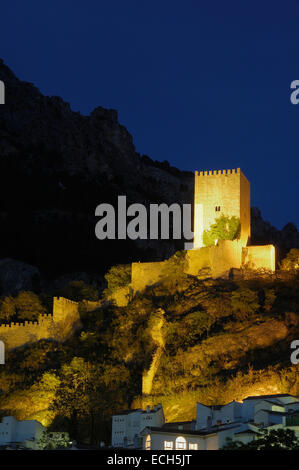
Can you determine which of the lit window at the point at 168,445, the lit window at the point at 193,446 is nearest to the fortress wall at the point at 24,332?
the lit window at the point at 168,445

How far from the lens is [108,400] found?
159 feet

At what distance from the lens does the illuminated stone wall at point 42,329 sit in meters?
55.5

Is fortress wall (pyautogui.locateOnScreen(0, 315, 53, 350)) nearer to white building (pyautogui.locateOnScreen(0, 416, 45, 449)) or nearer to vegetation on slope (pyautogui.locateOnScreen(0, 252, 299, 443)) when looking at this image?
vegetation on slope (pyautogui.locateOnScreen(0, 252, 299, 443))

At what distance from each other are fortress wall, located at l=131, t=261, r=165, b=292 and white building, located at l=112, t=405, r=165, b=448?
1547 centimetres

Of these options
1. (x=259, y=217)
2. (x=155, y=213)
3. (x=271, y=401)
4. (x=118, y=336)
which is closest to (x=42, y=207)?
(x=155, y=213)

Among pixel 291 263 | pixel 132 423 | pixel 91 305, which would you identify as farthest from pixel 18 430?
pixel 291 263

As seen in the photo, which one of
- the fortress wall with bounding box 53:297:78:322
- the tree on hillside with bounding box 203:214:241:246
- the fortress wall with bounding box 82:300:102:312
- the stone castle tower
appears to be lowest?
the fortress wall with bounding box 53:297:78:322

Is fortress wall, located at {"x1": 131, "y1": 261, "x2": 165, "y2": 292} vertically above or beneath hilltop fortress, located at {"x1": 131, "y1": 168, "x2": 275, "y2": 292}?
beneath

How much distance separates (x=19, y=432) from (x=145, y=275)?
56.6 feet

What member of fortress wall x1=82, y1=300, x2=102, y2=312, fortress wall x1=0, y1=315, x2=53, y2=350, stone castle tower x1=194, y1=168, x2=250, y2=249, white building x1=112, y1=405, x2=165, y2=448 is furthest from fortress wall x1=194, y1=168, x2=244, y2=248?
white building x1=112, y1=405, x2=165, y2=448

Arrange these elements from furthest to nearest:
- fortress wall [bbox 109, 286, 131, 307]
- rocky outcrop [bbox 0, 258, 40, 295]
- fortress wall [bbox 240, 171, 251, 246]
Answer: rocky outcrop [bbox 0, 258, 40, 295] < fortress wall [bbox 240, 171, 251, 246] < fortress wall [bbox 109, 286, 131, 307]

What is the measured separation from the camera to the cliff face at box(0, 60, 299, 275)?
301 feet

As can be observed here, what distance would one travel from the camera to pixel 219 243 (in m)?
→ 59.8

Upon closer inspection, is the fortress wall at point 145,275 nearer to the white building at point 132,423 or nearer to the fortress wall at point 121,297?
the fortress wall at point 121,297
